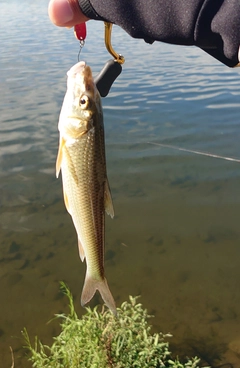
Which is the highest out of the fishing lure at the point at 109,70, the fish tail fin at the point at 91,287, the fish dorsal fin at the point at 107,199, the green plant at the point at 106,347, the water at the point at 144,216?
the fishing lure at the point at 109,70

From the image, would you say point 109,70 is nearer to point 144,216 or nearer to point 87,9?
point 87,9

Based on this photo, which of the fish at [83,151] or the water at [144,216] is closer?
the fish at [83,151]

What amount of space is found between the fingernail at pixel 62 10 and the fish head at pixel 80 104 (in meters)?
0.45

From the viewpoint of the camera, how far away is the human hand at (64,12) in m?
1.90

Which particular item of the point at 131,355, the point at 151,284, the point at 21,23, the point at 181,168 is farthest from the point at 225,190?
the point at 21,23

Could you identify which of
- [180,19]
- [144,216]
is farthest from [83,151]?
[144,216]

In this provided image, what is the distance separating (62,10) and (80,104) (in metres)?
0.61

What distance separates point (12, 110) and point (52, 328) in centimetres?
747

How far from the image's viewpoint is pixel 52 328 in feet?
16.8

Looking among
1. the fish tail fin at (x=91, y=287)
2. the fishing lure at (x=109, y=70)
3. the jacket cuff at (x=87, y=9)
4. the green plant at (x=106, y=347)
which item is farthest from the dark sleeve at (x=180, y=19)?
the green plant at (x=106, y=347)

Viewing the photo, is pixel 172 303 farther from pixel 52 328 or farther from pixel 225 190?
pixel 225 190

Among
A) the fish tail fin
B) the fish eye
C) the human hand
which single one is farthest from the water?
the human hand

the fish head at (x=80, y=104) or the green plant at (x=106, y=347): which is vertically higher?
the fish head at (x=80, y=104)

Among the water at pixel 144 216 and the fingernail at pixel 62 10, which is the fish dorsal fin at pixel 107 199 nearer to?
the fingernail at pixel 62 10
